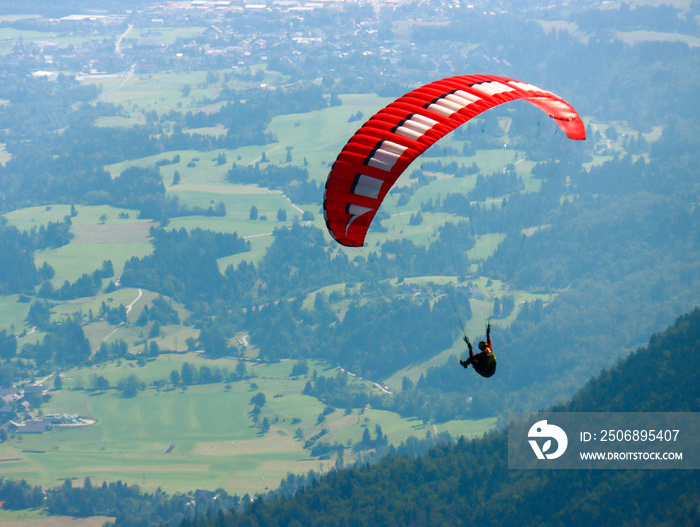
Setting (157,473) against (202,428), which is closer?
(157,473)

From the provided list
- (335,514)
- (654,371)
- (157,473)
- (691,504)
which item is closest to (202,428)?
(157,473)

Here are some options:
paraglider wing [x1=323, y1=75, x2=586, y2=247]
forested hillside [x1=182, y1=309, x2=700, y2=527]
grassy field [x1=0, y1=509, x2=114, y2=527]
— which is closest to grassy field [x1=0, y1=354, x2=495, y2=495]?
grassy field [x1=0, y1=509, x2=114, y2=527]

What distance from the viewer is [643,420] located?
115 metres

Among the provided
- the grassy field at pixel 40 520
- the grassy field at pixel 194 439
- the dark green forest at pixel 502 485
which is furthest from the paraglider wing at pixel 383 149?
the grassy field at pixel 40 520

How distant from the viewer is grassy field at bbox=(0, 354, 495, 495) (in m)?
166

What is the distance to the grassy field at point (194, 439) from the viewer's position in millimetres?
165625

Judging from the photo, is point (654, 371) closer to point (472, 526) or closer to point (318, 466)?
point (472, 526)

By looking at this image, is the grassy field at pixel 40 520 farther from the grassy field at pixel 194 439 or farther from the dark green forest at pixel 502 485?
the dark green forest at pixel 502 485

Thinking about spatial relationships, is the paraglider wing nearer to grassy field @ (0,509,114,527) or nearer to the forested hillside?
the forested hillside

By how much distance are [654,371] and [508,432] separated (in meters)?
24.5

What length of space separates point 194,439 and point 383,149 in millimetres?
147814

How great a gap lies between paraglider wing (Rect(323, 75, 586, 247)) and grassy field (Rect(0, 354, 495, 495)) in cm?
12494

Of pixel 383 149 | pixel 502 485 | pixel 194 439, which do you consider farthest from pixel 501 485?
pixel 383 149

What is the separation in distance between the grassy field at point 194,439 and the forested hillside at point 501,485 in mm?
31144
